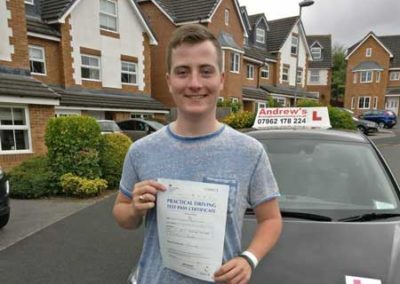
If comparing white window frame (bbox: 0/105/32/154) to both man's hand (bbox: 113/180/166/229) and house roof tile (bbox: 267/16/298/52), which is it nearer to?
man's hand (bbox: 113/180/166/229)

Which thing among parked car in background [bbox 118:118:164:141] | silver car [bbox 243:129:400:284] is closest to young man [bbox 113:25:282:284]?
silver car [bbox 243:129:400:284]

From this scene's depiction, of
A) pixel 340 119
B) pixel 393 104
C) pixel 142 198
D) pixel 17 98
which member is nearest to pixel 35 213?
pixel 17 98

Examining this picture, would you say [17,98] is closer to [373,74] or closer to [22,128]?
[22,128]

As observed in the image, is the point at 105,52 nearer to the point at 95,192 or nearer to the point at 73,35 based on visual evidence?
the point at 73,35

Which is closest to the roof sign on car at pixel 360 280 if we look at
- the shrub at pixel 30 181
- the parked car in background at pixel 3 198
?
the parked car in background at pixel 3 198

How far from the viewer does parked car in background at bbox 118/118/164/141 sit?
562 inches

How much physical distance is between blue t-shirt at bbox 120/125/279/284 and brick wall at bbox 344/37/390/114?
147ft

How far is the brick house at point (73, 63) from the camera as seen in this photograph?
970cm

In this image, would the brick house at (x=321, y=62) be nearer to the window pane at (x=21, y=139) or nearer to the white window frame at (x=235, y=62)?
the white window frame at (x=235, y=62)

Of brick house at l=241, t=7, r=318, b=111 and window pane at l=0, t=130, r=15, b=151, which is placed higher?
brick house at l=241, t=7, r=318, b=111

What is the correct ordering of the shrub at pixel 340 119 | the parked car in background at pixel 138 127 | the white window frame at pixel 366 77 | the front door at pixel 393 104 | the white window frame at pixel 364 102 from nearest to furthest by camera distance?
the shrub at pixel 340 119
the parked car in background at pixel 138 127
the white window frame at pixel 366 77
the white window frame at pixel 364 102
the front door at pixel 393 104

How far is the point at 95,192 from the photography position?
722cm

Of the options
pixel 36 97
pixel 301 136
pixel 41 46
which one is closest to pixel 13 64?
pixel 36 97

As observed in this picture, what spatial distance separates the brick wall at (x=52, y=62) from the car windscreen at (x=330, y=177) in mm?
14442
